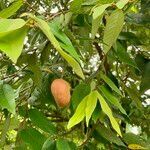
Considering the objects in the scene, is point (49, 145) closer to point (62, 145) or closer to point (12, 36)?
point (62, 145)

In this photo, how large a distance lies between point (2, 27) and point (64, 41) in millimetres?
136

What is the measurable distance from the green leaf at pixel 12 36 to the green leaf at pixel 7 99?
251mm

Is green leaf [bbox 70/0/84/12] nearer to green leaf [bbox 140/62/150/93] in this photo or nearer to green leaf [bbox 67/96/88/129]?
green leaf [bbox 67/96/88/129]

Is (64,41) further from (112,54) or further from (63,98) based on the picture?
(112,54)

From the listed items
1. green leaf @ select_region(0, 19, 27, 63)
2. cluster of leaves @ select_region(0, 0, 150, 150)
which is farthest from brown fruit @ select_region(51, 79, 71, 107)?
green leaf @ select_region(0, 19, 27, 63)

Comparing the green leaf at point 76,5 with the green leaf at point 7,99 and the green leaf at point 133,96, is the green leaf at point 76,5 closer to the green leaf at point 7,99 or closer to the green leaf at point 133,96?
the green leaf at point 7,99

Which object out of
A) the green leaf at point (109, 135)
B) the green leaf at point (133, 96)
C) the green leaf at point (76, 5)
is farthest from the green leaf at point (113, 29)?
the green leaf at point (133, 96)

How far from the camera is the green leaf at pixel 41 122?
94 centimetres

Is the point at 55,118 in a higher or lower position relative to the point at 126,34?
lower

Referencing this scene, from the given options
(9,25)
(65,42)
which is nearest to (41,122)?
(65,42)

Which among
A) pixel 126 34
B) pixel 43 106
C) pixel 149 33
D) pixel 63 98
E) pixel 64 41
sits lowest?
pixel 149 33

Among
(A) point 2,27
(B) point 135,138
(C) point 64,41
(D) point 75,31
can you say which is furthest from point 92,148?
(A) point 2,27

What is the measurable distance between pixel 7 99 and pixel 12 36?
0.28m

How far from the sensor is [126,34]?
1143mm
